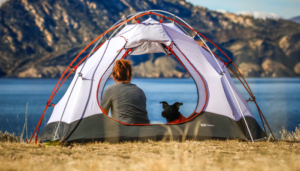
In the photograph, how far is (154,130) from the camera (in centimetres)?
581

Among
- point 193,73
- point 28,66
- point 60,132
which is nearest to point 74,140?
point 60,132

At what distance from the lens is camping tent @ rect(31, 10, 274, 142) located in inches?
229

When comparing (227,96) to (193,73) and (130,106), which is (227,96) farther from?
(130,106)

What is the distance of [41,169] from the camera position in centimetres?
320

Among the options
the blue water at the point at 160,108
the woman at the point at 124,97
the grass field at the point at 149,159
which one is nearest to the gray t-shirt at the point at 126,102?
the woman at the point at 124,97

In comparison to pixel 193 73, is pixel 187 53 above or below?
above

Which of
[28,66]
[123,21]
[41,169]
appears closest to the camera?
[41,169]

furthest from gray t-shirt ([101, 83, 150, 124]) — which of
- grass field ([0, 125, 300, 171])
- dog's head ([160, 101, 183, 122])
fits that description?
dog's head ([160, 101, 183, 122])

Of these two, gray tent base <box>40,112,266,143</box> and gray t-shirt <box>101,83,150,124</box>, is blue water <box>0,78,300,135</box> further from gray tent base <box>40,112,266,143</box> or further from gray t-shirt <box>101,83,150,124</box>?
gray t-shirt <box>101,83,150,124</box>

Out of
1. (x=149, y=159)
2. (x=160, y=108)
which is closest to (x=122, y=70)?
(x=149, y=159)

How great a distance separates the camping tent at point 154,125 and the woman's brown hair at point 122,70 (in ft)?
2.83

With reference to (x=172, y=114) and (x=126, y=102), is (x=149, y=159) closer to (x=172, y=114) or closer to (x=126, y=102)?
(x=126, y=102)

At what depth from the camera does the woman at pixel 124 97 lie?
18.2ft

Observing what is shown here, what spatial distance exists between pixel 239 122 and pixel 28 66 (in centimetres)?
21171
